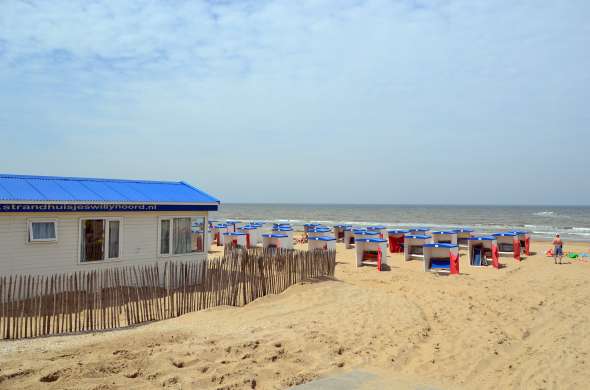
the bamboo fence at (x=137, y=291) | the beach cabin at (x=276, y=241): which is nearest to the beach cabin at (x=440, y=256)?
the bamboo fence at (x=137, y=291)

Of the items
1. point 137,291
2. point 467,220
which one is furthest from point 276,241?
point 467,220

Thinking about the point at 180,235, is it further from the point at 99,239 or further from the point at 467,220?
the point at 467,220

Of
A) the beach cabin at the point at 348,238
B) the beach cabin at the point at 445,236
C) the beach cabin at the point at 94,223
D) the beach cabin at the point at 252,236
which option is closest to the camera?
the beach cabin at the point at 94,223

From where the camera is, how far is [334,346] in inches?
297

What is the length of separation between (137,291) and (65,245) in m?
3.04

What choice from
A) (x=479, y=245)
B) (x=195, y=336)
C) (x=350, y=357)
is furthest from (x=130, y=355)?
(x=479, y=245)

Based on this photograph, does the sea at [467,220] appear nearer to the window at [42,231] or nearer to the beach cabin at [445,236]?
the beach cabin at [445,236]

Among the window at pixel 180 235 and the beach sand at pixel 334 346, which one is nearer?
the beach sand at pixel 334 346

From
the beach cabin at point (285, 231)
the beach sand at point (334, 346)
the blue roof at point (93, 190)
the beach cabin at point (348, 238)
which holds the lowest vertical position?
the beach sand at point (334, 346)

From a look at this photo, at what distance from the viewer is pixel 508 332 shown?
905 centimetres

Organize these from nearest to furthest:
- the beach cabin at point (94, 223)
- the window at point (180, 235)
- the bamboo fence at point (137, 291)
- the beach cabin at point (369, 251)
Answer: the bamboo fence at point (137, 291) < the beach cabin at point (94, 223) < the window at point (180, 235) < the beach cabin at point (369, 251)

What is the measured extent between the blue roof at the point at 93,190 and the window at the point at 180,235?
2.00 feet

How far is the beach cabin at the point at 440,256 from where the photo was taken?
1684 centimetres

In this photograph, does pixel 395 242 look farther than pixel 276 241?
Yes
